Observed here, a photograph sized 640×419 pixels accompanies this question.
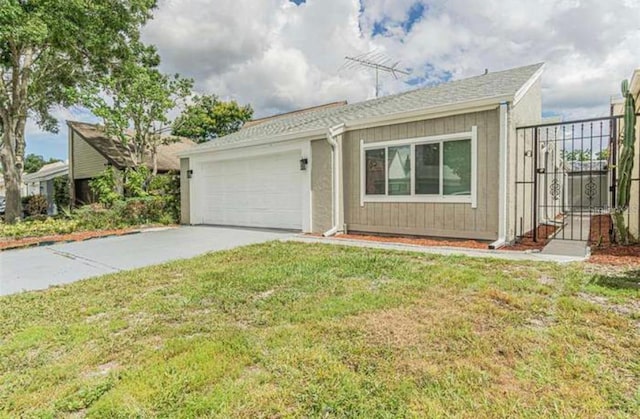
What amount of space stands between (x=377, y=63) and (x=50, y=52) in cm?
1378

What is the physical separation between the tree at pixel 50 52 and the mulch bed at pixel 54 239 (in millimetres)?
5728

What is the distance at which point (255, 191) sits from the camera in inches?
446

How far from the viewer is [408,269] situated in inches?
213

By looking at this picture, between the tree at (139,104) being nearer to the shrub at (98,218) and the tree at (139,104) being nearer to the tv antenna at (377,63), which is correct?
the shrub at (98,218)

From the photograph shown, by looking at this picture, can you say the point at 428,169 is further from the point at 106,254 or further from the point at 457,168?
the point at 106,254

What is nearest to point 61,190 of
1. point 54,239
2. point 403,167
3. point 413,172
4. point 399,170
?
point 54,239

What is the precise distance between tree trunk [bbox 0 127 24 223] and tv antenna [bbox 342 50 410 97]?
14.1 m

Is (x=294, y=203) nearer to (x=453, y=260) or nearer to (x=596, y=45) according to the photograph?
(x=453, y=260)

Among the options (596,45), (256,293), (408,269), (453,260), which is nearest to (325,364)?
(256,293)

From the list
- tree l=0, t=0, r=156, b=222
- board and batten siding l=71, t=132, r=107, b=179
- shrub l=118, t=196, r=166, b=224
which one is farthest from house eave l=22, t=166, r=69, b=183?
shrub l=118, t=196, r=166, b=224

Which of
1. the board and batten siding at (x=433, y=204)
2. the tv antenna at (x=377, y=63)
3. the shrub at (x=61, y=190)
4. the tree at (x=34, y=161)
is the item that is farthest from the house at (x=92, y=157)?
the tree at (x=34, y=161)

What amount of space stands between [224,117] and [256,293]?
30636 millimetres

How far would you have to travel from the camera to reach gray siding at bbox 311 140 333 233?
369 inches

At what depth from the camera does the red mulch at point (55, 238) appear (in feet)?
29.8
